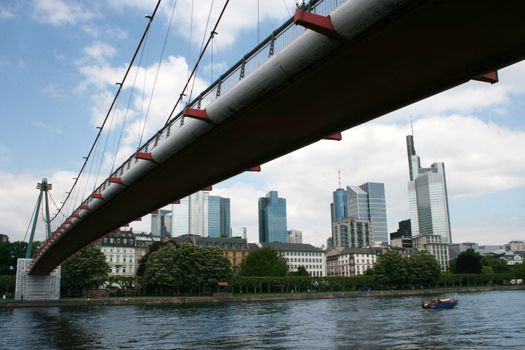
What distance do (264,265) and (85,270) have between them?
139 ft

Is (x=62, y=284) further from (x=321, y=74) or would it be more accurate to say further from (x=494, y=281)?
(x=494, y=281)

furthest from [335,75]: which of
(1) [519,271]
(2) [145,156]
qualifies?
(1) [519,271]

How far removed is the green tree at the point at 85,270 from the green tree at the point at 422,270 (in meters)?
66.7

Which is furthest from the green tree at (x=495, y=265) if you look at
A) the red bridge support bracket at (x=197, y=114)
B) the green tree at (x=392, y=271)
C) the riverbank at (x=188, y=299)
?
the red bridge support bracket at (x=197, y=114)

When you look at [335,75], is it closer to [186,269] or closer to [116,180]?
[116,180]

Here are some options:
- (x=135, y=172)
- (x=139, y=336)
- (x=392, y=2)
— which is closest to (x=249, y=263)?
(x=139, y=336)

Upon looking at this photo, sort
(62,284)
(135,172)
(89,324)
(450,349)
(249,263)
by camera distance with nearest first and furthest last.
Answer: (450,349), (135,172), (89,324), (62,284), (249,263)

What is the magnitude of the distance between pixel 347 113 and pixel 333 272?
592 feet

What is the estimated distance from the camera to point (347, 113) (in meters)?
19.0

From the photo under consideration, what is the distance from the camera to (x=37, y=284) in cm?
8375

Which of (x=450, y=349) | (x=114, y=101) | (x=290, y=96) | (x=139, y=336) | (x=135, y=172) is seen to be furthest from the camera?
(x=114, y=101)

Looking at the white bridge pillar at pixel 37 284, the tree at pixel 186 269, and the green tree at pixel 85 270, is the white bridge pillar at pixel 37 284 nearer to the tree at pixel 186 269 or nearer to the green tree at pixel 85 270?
the green tree at pixel 85 270

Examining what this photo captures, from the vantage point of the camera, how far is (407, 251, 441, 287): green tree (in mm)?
121062

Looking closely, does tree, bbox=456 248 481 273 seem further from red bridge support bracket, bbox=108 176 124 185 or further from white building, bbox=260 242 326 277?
red bridge support bracket, bbox=108 176 124 185
